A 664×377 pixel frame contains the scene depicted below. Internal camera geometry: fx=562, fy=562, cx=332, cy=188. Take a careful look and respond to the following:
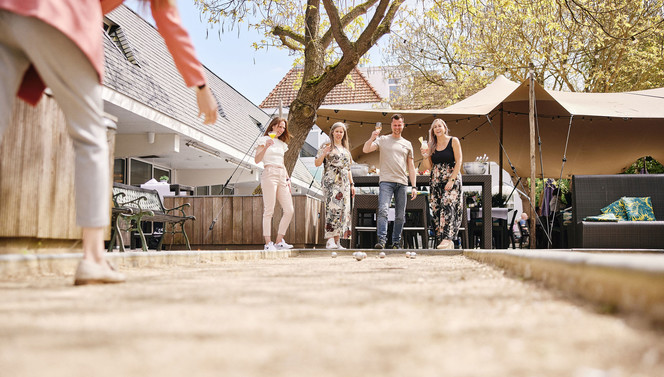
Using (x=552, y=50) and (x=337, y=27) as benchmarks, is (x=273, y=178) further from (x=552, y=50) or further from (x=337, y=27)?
(x=552, y=50)

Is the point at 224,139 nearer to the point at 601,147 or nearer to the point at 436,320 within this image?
the point at 601,147

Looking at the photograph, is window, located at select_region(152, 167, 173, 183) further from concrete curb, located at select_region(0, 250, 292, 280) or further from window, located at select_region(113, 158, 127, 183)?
concrete curb, located at select_region(0, 250, 292, 280)

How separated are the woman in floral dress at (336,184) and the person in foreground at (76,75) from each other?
5734mm

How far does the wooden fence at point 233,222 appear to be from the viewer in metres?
10.3

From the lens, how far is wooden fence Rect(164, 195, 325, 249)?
10336 mm

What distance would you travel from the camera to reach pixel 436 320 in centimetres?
134

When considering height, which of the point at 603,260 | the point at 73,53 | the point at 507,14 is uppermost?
the point at 507,14

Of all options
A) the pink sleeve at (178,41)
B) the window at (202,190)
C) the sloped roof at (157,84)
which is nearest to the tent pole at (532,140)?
the sloped roof at (157,84)

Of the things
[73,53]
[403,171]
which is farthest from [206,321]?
[403,171]

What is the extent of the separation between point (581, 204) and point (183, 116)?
8706mm

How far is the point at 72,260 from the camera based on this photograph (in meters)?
2.85

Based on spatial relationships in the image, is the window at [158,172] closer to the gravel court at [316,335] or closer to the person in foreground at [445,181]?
the person in foreground at [445,181]

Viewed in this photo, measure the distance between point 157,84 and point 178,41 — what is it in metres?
11.1

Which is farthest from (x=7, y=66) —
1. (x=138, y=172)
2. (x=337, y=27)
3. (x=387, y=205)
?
(x=138, y=172)
